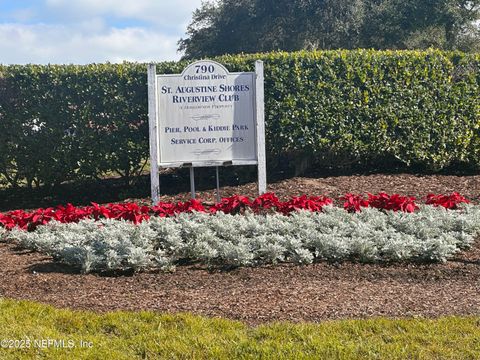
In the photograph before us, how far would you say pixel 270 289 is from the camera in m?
5.19

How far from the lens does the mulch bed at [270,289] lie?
4.69 metres

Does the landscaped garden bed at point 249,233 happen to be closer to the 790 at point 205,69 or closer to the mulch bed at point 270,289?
the mulch bed at point 270,289

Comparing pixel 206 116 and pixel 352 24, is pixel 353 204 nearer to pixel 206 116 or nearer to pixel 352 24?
pixel 206 116

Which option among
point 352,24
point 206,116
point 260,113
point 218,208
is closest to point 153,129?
point 206,116

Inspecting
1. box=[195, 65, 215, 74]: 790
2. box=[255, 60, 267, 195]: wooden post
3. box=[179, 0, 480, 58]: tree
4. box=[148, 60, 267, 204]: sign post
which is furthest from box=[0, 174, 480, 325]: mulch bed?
box=[179, 0, 480, 58]: tree

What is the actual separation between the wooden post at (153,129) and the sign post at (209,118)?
15mm

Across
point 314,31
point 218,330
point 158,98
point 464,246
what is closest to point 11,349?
point 218,330

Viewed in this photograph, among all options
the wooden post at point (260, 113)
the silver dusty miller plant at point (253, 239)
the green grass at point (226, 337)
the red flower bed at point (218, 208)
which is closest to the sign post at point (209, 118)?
the wooden post at point (260, 113)

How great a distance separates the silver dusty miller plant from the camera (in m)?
5.84

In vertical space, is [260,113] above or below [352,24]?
below

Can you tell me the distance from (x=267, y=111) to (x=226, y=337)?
6294mm

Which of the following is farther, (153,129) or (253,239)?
(153,129)

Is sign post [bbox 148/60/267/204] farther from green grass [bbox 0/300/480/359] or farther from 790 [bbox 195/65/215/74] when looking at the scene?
green grass [bbox 0/300/480/359]

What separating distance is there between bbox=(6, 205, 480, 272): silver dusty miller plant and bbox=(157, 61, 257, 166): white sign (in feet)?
7.92
